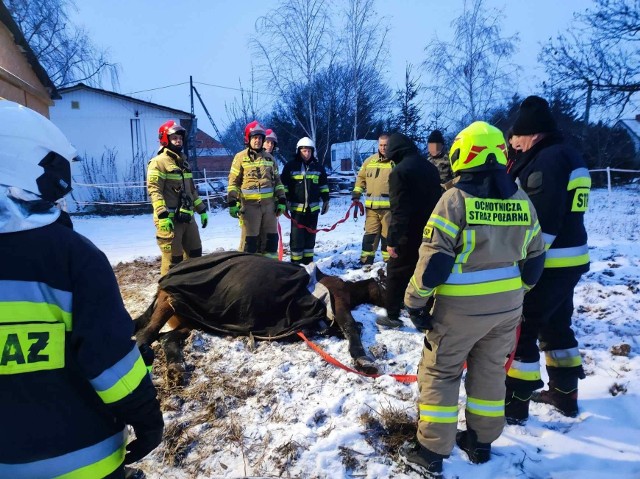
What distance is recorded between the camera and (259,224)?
6.36 metres

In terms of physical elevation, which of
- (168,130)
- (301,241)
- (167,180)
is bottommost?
(301,241)

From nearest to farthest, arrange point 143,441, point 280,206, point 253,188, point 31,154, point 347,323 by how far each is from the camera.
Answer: point 31,154 < point 143,441 < point 347,323 < point 253,188 < point 280,206

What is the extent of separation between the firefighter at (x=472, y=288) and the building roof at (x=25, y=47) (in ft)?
36.0

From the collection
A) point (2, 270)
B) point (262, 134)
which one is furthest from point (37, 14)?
point (2, 270)

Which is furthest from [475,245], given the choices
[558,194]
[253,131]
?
[253,131]

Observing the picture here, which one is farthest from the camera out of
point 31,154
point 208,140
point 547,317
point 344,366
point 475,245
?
point 208,140

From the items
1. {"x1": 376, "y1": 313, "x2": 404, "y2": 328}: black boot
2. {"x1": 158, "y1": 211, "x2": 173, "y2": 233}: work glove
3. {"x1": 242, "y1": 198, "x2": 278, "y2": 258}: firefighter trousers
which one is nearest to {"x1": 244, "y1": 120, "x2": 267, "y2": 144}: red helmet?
{"x1": 242, "y1": 198, "x2": 278, "y2": 258}: firefighter trousers

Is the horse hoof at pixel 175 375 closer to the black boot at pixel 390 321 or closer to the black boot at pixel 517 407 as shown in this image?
the black boot at pixel 390 321

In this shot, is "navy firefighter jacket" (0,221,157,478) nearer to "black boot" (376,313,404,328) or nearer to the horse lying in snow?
the horse lying in snow

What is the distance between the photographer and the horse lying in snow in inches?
158

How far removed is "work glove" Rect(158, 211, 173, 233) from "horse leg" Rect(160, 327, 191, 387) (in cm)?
149

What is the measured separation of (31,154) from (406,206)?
132 inches

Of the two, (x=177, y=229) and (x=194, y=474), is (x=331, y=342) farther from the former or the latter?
(x=177, y=229)

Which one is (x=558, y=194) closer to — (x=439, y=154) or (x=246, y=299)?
(x=246, y=299)
